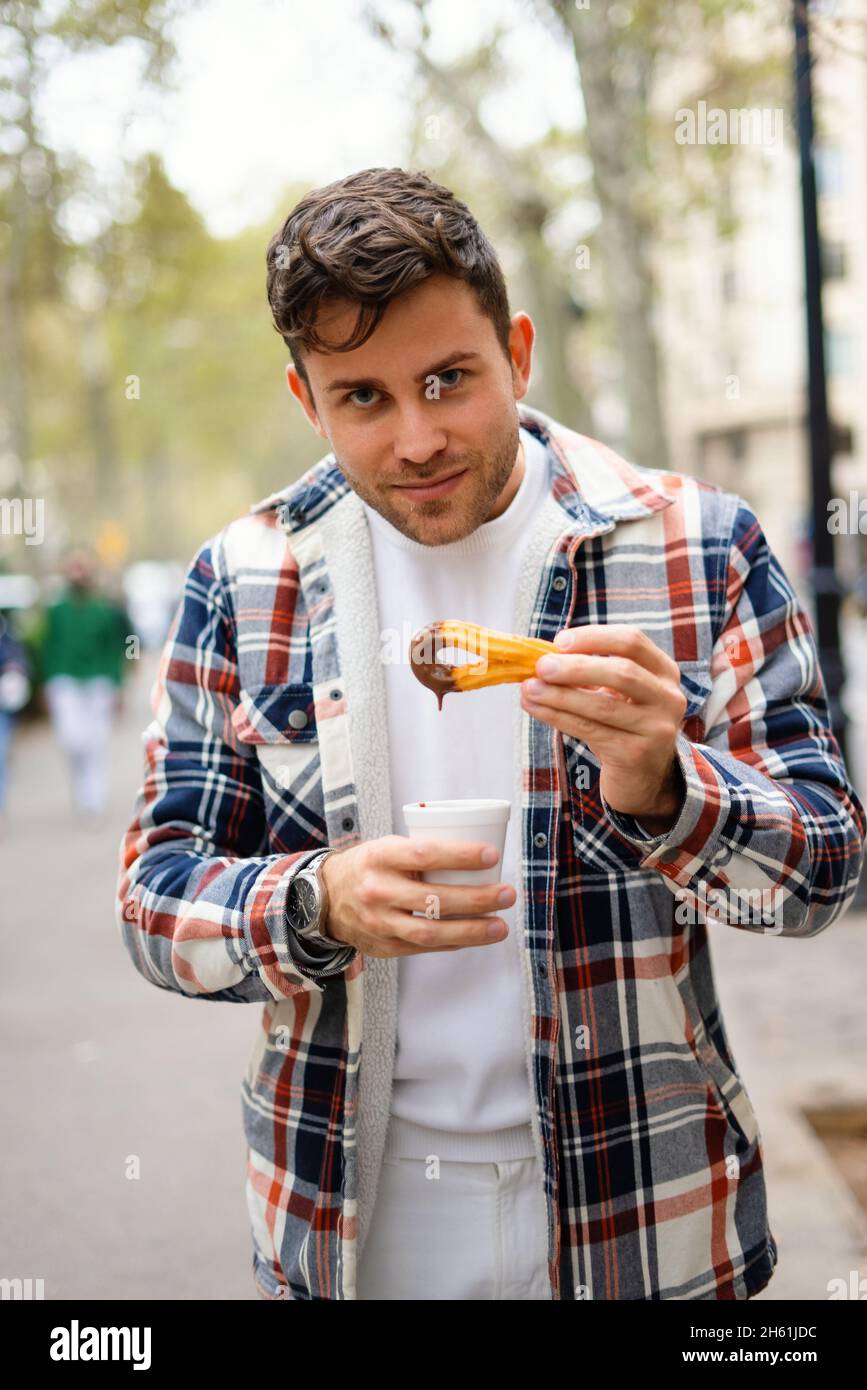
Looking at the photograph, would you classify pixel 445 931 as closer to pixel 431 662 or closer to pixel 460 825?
pixel 460 825

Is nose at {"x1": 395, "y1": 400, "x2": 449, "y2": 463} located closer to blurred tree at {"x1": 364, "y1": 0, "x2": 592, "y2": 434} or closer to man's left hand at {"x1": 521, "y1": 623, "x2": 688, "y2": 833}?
man's left hand at {"x1": 521, "y1": 623, "x2": 688, "y2": 833}

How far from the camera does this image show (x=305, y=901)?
195 centimetres

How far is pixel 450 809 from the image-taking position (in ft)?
5.86

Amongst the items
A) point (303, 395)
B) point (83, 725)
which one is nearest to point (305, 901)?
point (303, 395)

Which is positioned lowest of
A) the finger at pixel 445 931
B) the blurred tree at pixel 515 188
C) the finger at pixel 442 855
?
the finger at pixel 445 931

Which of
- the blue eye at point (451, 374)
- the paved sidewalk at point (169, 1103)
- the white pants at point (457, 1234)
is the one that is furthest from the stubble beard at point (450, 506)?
the paved sidewalk at point (169, 1103)

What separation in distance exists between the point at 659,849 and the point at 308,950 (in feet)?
1.62

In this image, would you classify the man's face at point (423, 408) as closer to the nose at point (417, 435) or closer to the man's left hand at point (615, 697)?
the nose at point (417, 435)

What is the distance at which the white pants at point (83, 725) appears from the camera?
42.7 ft

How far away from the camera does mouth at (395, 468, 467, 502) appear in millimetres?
2133

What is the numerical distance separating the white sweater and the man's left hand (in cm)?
39

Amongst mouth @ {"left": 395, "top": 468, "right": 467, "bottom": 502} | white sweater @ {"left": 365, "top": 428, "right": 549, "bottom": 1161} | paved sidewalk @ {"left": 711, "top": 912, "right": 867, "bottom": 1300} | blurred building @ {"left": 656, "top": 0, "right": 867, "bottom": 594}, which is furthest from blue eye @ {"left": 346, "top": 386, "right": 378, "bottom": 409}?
blurred building @ {"left": 656, "top": 0, "right": 867, "bottom": 594}

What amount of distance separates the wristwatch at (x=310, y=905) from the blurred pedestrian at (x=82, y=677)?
11.4m
